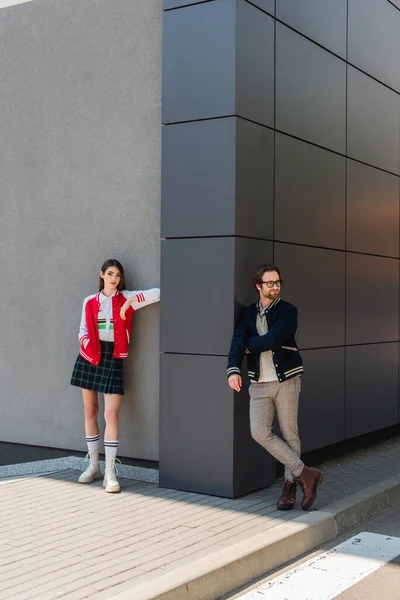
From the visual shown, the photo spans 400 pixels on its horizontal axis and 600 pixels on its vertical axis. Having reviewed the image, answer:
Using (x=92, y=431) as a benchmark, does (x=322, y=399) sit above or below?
above

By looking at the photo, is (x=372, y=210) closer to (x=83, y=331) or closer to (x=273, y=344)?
(x=273, y=344)

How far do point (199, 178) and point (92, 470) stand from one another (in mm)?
2893

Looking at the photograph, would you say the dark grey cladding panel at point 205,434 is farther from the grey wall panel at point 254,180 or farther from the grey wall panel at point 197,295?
the grey wall panel at point 254,180

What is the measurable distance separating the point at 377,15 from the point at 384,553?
6702 mm

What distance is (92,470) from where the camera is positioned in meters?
7.39

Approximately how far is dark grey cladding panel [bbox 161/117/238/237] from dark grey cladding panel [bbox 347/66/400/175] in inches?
102

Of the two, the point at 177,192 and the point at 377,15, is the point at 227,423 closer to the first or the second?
the point at 177,192

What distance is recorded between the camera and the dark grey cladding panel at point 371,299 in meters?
8.99

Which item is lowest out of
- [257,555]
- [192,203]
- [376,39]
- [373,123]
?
[257,555]

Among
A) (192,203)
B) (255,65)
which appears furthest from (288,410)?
(255,65)

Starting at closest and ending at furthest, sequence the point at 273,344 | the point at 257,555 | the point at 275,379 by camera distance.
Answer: the point at 257,555, the point at 273,344, the point at 275,379

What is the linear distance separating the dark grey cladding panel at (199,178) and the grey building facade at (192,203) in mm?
16

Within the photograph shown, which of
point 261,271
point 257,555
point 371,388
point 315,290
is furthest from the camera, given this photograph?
point 371,388

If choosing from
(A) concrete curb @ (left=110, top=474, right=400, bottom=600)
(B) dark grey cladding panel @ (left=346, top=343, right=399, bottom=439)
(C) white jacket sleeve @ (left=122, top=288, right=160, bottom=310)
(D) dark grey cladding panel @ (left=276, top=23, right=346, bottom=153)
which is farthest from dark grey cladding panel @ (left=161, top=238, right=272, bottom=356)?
(B) dark grey cladding panel @ (left=346, top=343, right=399, bottom=439)
